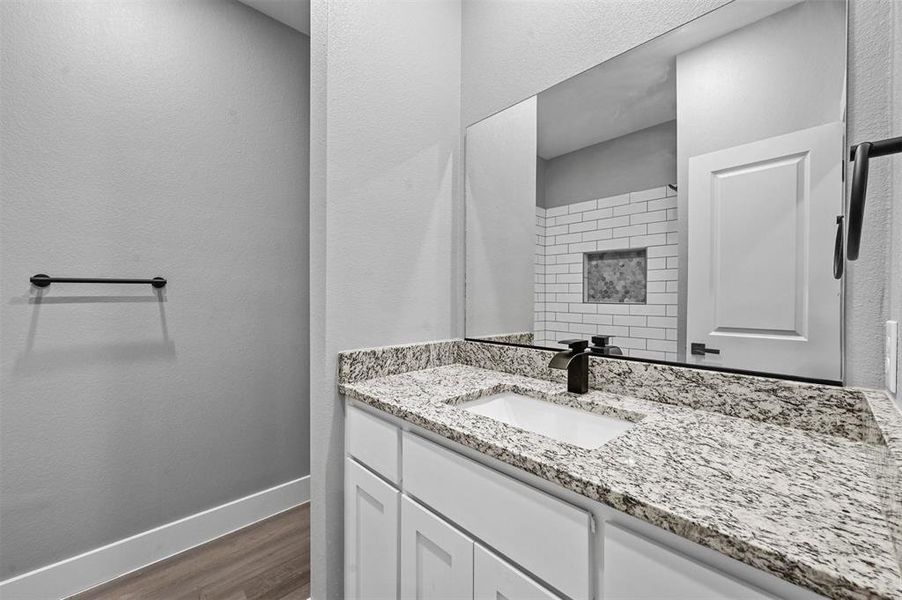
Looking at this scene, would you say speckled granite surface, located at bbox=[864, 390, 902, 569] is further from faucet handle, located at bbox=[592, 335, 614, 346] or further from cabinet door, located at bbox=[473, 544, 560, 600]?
faucet handle, located at bbox=[592, 335, 614, 346]

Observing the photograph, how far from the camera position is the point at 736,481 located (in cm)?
62

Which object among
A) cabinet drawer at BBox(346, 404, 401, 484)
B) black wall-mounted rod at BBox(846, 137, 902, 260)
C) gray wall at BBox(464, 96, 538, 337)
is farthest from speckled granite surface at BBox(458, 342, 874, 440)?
cabinet drawer at BBox(346, 404, 401, 484)

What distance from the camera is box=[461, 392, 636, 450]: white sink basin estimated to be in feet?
3.39

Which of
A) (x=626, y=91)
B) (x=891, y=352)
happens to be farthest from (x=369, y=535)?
(x=626, y=91)

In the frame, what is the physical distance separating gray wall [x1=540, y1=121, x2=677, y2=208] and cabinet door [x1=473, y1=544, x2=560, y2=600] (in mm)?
1041

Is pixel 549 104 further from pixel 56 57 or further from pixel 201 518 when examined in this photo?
pixel 201 518

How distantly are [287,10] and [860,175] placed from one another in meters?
2.43

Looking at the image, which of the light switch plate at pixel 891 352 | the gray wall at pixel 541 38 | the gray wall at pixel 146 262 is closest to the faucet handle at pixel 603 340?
the light switch plate at pixel 891 352

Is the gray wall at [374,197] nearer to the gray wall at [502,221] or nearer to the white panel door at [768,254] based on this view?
the gray wall at [502,221]

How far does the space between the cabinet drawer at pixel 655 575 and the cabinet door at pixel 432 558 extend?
0.32 m

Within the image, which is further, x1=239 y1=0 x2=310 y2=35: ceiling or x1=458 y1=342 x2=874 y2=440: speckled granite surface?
x1=239 y1=0 x2=310 y2=35: ceiling

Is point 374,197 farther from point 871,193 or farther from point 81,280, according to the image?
point 871,193

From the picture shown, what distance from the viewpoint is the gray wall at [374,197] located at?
4.25ft

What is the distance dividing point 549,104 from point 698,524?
4.32ft
